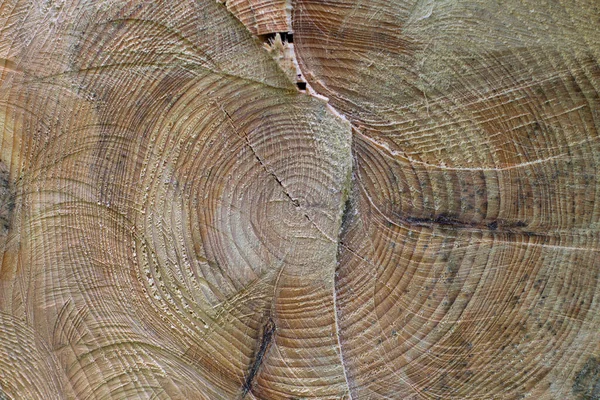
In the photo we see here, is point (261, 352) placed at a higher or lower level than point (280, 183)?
lower

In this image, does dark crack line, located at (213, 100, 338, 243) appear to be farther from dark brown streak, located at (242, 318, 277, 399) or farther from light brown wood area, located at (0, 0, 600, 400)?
dark brown streak, located at (242, 318, 277, 399)

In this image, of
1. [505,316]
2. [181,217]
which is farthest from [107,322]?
[505,316]

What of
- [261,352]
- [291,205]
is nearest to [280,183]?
[291,205]

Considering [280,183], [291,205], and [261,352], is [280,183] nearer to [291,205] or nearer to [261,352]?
[291,205]

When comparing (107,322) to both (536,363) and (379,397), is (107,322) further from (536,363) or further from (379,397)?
(536,363)

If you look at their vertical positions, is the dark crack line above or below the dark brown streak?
above

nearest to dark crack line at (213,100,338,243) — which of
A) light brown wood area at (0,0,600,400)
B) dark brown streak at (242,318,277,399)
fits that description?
light brown wood area at (0,0,600,400)

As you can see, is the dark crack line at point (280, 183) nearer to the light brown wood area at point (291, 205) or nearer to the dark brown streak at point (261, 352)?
the light brown wood area at point (291, 205)
